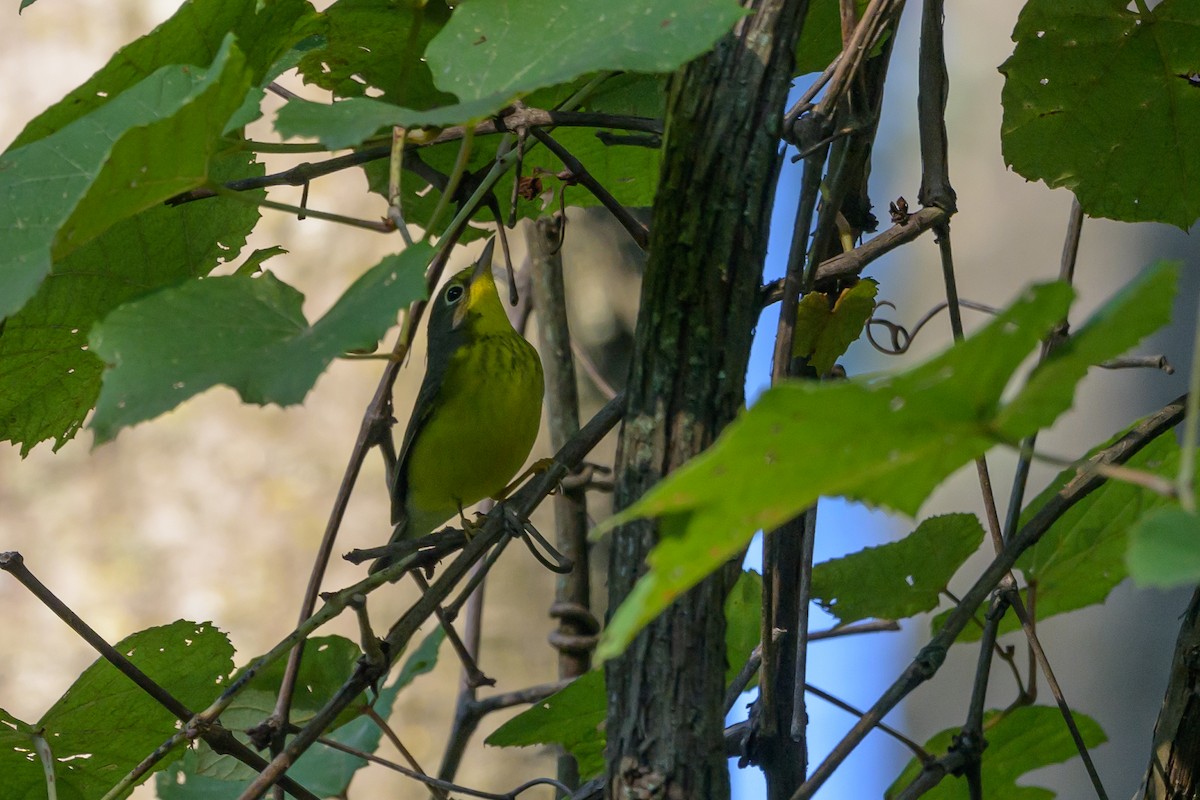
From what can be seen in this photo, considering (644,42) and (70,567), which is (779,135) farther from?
(70,567)

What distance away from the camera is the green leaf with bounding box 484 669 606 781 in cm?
150

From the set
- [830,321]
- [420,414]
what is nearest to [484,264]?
[420,414]

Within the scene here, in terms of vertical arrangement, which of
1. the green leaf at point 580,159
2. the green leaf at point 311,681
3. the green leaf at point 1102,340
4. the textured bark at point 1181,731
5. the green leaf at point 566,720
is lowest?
the green leaf at point 1102,340

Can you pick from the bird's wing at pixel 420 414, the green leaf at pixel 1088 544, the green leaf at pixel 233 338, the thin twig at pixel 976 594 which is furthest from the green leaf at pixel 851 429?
the bird's wing at pixel 420 414

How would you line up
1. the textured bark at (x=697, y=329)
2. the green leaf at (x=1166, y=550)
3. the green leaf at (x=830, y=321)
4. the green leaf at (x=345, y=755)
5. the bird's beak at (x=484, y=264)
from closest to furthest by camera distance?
the green leaf at (x=1166, y=550)
the textured bark at (x=697, y=329)
the green leaf at (x=830, y=321)
the green leaf at (x=345, y=755)
the bird's beak at (x=484, y=264)

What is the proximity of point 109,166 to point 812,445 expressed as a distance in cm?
55

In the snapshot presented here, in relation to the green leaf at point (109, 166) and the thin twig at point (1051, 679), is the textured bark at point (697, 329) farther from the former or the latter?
the thin twig at point (1051, 679)

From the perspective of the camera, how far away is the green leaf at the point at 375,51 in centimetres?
145

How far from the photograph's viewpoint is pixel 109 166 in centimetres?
83

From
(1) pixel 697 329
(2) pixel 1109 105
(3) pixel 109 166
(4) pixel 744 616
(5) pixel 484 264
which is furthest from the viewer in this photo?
(5) pixel 484 264

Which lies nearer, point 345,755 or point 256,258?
point 256,258

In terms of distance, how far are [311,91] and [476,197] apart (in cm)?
234

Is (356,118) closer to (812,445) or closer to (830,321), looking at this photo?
(812,445)

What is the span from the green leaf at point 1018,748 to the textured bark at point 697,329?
699 millimetres
